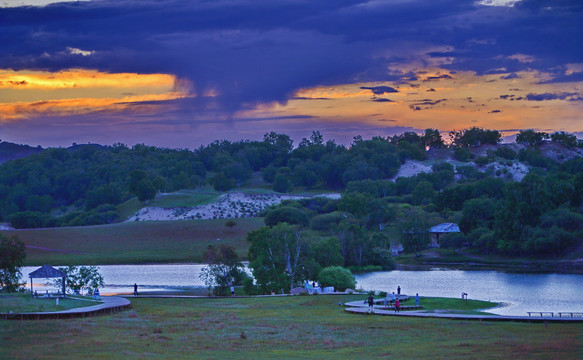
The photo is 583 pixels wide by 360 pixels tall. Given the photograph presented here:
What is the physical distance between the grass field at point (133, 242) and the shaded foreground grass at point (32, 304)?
222 feet

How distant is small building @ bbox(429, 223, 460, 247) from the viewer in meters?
125

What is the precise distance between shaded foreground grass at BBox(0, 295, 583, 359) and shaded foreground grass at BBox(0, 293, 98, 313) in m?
3.42

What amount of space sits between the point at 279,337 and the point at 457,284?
4608 cm

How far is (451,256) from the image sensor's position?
115m

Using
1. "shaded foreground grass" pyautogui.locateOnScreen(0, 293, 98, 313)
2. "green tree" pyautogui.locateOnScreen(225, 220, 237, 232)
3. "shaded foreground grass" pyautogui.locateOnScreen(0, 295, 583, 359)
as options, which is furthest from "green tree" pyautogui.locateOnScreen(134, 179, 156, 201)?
"shaded foreground grass" pyautogui.locateOnScreen(0, 295, 583, 359)

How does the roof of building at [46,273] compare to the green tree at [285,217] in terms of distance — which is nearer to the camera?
the roof of building at [46,273]

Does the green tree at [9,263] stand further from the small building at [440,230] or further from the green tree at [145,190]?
the green tree at [145,190]

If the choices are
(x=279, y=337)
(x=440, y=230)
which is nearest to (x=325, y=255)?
(x=279, y=337)

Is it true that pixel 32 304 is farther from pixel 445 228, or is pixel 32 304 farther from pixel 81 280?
pixel 445 228

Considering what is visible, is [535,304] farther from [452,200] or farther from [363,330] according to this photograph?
[452,200]

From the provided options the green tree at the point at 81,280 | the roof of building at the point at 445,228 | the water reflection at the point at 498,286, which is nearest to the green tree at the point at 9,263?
the green tree at the point at 81,280

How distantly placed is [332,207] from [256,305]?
344 feet

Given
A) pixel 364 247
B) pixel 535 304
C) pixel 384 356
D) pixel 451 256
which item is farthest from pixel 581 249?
pixel 384 356

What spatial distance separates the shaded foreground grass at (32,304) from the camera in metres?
41.6
